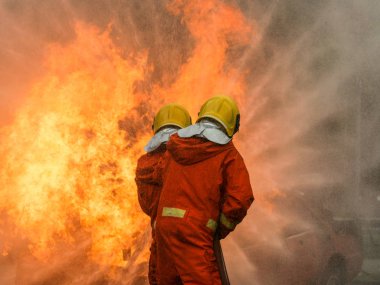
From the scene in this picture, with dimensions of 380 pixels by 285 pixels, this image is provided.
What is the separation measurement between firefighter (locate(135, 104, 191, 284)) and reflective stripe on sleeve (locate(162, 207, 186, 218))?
0.55 metres

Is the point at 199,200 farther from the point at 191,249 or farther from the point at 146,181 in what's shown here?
the point at 146,181

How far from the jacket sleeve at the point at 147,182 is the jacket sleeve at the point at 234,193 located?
0.84 meters

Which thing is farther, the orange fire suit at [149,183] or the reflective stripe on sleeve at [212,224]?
the orange fire suit at [149,183]

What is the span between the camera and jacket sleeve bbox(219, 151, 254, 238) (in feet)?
10.5

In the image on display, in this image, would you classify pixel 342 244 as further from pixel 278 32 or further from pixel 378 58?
pixel 378 58

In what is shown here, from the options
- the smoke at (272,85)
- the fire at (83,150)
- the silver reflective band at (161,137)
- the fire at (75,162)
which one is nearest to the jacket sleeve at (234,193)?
the silver reflective band at (161,137)

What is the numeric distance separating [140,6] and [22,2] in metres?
2.12

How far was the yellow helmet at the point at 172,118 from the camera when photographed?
3991 millimetres

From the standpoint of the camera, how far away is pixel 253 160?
773 cm

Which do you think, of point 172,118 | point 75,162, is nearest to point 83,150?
point 75,162

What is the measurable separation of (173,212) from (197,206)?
0.20 metres

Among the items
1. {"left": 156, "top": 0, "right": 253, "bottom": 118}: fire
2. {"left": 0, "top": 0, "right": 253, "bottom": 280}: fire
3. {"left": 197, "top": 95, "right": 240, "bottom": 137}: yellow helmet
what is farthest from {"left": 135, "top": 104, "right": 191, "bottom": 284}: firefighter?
{"left": 156, "top": 0, "right": 253, "bottom": 118}: fire

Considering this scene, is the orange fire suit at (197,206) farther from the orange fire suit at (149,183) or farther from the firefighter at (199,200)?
the orange fire suit at (149,183)

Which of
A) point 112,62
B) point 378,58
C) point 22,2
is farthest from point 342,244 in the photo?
point 378,58
